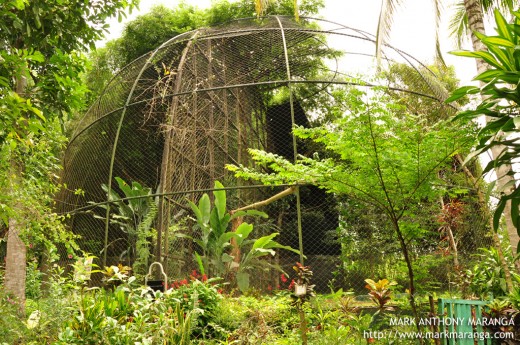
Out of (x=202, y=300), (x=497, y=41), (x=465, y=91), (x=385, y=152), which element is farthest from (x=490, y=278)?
(x=202, y=300)

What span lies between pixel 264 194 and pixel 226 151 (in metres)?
1.82

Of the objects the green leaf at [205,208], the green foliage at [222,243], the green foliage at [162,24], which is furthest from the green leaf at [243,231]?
the green foliage at [162,24]

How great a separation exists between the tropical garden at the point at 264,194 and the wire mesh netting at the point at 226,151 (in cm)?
5

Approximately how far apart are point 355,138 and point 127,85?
22.8ft

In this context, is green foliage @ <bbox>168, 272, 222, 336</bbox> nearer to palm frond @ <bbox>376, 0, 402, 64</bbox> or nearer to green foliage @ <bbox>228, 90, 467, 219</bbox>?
green foliage @ <bbox>228, 90, 467, 219</bbox>

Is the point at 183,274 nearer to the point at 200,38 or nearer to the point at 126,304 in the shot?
the point at 126,304

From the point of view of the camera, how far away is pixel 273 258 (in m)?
8.70

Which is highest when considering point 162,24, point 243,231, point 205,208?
point 162,24

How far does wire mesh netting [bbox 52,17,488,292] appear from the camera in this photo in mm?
7277

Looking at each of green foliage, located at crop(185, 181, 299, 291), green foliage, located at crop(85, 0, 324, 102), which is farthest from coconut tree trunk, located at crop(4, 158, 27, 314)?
green foliage, located at crop(85, 0, 324, 102)

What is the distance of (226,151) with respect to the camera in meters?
8.12

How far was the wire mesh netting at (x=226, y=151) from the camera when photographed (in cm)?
728

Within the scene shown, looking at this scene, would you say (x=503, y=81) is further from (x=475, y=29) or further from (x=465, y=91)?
(x=475, y=29)

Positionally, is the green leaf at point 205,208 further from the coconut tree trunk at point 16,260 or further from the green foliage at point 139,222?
the coconut tree trunk at point 16,260
